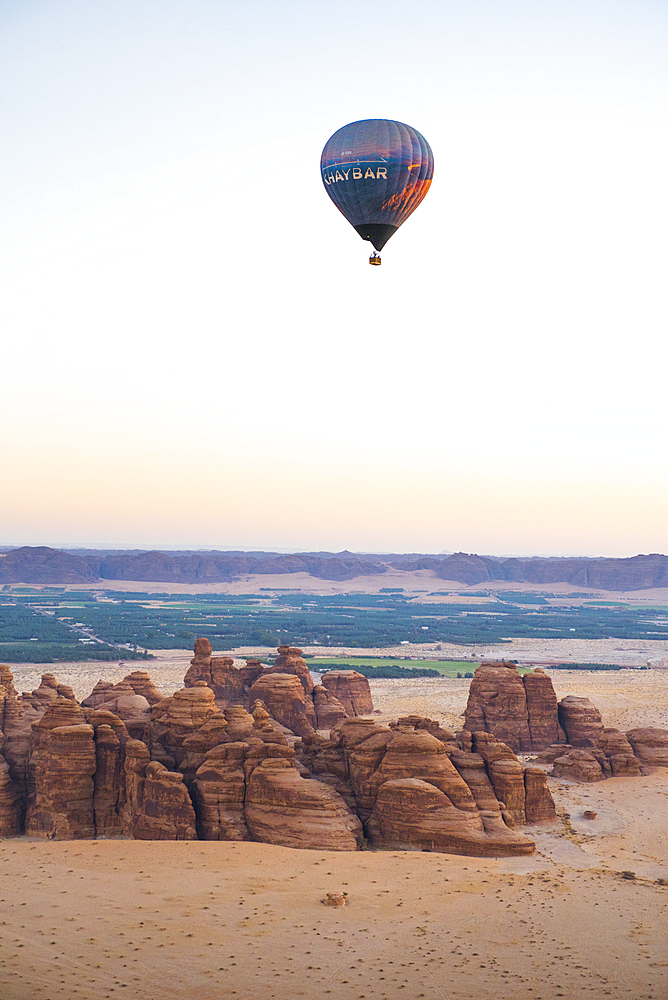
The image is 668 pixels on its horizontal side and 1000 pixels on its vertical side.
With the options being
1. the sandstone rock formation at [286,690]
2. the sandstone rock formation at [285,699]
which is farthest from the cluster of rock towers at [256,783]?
the sandstone rock formation at [285,699]

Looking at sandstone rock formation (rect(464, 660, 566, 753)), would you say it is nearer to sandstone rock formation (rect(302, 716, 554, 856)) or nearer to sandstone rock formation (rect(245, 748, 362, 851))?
sandstone rock formation (rect(302, 716, 554, 856))

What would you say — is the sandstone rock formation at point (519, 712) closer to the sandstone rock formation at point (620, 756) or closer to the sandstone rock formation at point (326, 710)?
the sandstone rock formation at point (620, 756)

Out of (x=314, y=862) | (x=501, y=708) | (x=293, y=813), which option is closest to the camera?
(x=314, y=862)

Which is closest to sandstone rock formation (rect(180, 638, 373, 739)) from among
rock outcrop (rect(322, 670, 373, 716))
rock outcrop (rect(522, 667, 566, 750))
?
rock outcrop (rect(322, 670, 373, 716))

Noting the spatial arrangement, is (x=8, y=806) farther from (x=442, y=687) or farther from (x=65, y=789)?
(x=442, y=687)

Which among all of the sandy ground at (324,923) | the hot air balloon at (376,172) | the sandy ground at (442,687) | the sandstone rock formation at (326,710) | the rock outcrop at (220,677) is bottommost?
the sandy ground at (442,687)


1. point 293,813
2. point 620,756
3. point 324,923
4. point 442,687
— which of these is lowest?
point 442,687

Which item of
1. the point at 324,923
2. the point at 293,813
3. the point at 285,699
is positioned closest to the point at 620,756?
the point at 285,699

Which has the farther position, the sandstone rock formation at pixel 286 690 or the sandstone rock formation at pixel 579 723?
the sandstone rock formation at pixel 579 723

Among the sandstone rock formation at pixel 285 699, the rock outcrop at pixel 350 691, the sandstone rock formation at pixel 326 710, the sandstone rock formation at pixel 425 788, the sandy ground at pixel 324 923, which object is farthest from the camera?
the rock outcrop at pixel 350 691
